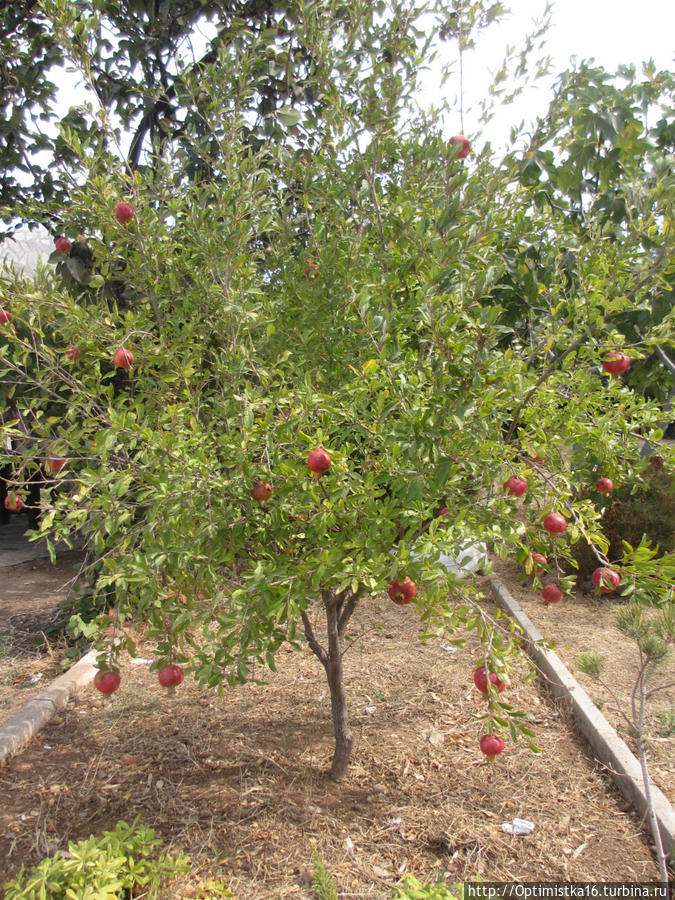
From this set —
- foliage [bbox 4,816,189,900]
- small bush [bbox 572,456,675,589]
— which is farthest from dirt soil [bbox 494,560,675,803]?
foliage [bbox 4,816,189,900]

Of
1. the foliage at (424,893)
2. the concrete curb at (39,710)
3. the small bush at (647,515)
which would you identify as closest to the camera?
the foliage at (424,893)

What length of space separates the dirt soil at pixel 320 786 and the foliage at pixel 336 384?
14.5 inches

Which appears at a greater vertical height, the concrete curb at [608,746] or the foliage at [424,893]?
the foliage at [424,893]

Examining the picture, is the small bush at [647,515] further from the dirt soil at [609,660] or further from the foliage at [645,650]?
the foliage at [645,650]

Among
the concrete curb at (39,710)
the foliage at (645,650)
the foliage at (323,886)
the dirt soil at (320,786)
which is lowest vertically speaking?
the dirt soil at (320,786)

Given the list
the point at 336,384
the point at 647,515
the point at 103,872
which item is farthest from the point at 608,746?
the point at 647,515

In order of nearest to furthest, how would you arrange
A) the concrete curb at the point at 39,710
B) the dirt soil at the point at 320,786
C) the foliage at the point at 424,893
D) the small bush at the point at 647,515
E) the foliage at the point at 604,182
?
the foliage at the point at 424,893 → the dirt soil at the point at 320,786 → the concrete curb at the point at 39,710 → the foliage at the point at 604,182 → the small bush at the point at 647,515

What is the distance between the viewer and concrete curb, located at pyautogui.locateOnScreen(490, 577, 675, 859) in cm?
258

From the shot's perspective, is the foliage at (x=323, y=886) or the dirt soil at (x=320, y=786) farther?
the dirt soil at (x=320, y=786)

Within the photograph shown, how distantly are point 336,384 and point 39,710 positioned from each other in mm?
2612

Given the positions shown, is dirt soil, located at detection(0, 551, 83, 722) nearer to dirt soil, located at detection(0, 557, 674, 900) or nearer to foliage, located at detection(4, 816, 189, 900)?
dirt soil, located at detection(0, 557, 674, 900)

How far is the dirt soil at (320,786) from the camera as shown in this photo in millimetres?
2480

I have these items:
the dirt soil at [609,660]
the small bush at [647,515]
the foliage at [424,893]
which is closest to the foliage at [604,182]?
the small bush at [647,515]

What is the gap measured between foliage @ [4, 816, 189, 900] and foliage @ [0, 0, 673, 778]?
61 centimetres
